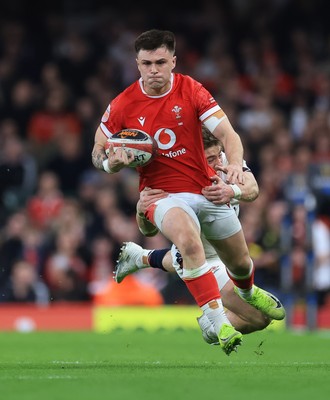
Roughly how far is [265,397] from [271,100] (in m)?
13.0

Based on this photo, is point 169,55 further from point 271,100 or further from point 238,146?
point 271,100

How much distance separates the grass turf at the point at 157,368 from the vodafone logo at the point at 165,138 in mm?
1673

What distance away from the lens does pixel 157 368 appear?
9.14 m

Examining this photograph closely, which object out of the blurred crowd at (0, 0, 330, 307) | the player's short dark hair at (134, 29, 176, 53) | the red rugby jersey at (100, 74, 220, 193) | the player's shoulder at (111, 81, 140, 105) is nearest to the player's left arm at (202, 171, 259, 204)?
the red rugby jersey at (100, 74, 220, 193)

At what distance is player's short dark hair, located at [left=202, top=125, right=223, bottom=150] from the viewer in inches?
392

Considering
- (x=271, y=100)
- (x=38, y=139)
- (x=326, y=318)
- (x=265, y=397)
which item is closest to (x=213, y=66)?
(x=271, y=100)

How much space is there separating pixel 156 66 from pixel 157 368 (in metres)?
2.26

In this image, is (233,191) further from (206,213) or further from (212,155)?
(212,155)

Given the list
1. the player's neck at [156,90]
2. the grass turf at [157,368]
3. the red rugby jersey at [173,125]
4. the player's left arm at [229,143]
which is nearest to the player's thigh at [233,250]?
the red rugby jersey at [173,125]

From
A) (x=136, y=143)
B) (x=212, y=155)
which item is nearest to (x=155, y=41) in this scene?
(x=136, y=143)

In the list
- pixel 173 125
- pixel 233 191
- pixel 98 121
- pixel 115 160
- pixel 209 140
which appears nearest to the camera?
pixel 115 160

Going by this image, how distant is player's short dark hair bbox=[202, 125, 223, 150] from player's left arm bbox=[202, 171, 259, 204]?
706mm

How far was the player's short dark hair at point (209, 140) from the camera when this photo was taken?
9.97 metres

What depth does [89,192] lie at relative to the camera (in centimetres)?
1808
